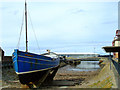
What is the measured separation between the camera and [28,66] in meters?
13.5

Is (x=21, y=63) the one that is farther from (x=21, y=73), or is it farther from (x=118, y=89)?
(x=118, y=89)

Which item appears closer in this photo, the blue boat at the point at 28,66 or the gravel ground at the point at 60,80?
the blue boat at the point at 28,66

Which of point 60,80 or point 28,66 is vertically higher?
point 28,66

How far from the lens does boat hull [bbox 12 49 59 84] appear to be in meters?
12.8

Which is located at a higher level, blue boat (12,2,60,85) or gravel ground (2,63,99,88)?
blue boat (12,2,60,85)

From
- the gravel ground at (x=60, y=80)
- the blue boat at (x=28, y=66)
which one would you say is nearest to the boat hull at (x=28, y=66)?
the blue boat at (x=28, y=66)

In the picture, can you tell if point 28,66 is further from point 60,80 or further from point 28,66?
point 60,80

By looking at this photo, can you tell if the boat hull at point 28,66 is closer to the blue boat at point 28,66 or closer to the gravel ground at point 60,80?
the blue boat at point 28,66

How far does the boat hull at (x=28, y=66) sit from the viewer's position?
12.8m

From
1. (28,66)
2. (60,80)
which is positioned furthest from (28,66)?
(60,80)

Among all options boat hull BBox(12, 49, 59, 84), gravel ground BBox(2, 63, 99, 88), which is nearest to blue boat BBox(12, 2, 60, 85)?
boat hull BBox(12, 49, 59, 84)

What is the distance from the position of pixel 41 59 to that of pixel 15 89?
3.96 metres

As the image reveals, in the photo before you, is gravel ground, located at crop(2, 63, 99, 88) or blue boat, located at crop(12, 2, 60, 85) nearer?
blue boat, located at crop(12, 2, 60, 85)

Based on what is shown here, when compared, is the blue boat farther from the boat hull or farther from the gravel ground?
the gravel ground
